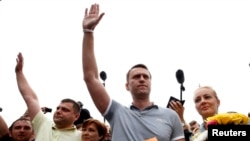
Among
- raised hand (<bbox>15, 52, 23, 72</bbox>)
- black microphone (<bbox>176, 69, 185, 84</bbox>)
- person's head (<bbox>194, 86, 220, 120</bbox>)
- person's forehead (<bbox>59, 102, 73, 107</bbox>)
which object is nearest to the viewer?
person's head (<bbox>194, 86, 220, 120</bbox>)

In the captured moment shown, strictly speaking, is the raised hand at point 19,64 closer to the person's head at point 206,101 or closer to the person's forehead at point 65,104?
the person's forehead at point 65,104

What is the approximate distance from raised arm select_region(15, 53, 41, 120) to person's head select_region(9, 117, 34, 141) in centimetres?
54

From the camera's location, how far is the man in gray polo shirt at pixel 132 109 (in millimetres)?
3049

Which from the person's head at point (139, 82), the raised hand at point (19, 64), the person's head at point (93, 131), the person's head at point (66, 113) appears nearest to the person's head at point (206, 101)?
the person's head at point (139, 82)

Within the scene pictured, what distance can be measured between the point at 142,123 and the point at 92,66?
0.62 m

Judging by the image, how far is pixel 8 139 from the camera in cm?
484

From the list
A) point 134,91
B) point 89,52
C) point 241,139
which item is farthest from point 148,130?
point 241,139

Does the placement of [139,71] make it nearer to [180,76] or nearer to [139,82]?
[139,82]

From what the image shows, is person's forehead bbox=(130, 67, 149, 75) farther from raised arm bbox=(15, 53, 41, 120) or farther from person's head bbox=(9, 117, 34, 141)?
person's head bbox=(9, 117, 34, 141)

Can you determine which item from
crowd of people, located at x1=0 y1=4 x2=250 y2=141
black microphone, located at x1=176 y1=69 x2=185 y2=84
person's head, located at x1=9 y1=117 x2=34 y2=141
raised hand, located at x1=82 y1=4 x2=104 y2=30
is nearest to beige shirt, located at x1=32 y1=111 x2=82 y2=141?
crowd of people, located at x1=0 y1=4 x2=250 y2=141

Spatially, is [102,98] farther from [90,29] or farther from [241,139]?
[241,139]

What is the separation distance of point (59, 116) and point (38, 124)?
9.3 inches

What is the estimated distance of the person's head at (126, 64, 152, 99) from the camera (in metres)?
3.24

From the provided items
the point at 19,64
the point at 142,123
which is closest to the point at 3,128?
the point at 19,64
